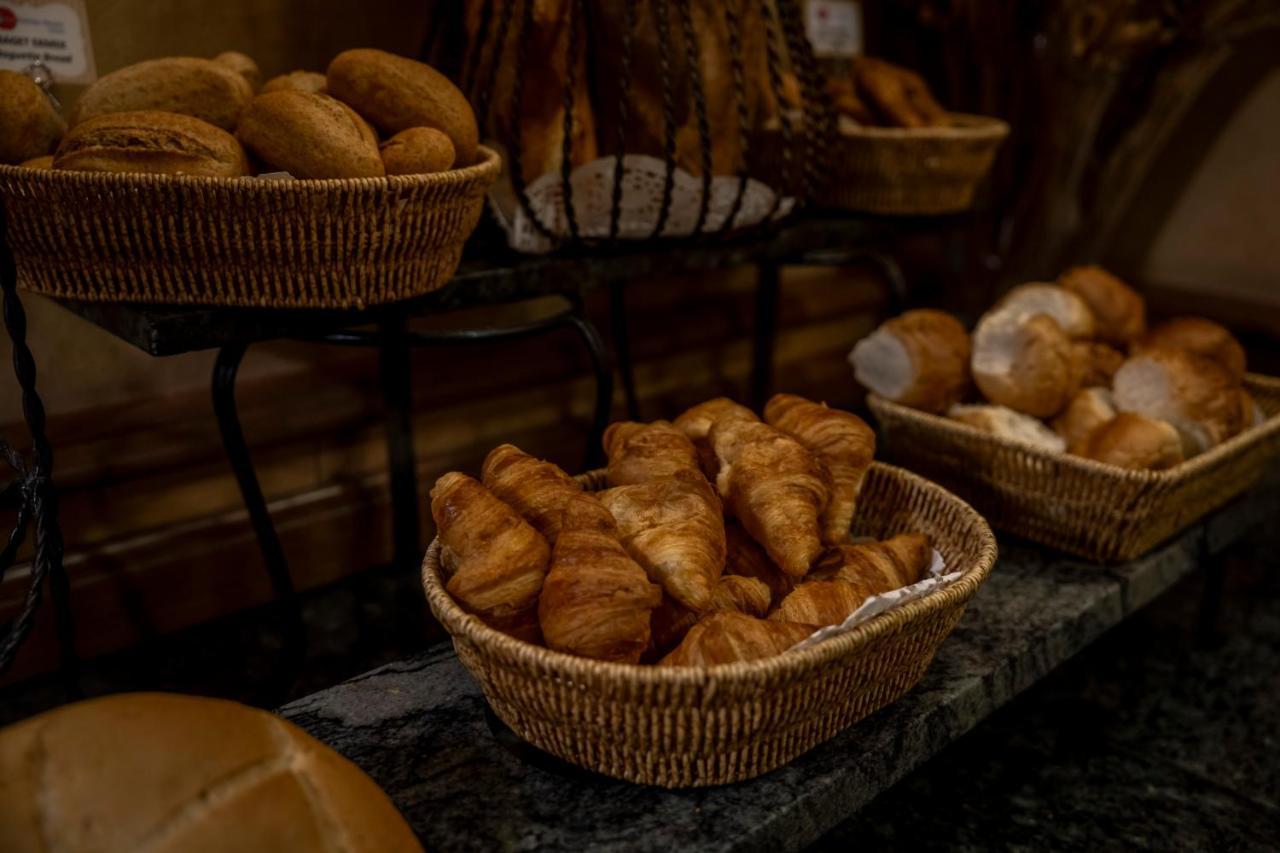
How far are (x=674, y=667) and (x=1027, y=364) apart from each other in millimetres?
799

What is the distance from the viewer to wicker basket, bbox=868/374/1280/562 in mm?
1275

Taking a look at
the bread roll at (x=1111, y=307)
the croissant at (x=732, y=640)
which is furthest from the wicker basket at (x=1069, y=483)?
the croissant at (x=732, y=640)

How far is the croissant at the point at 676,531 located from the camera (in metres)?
0.88

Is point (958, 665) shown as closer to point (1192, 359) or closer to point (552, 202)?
point (1192, 359)

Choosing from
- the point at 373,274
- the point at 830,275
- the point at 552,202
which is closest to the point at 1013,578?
the point at 552,202

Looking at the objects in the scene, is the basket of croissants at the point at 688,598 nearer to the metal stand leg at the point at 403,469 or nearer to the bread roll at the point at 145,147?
the bread roll at the point at 145,147

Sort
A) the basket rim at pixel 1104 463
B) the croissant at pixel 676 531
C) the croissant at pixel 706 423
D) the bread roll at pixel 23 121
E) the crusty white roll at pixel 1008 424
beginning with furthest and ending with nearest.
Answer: the crusty white roll at pixel 1008 424 < the basket rim at pixel 1104 463 < the croissant at pixel 706 423 < the bread roll at pixel 23 121 < the croissant at pixel 676 531

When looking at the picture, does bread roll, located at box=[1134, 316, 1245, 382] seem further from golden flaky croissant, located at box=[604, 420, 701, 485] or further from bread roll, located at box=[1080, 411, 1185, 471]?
golden flaky croissant, located at box=[604, 420, 701, 485]

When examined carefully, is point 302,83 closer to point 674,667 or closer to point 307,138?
point 307,138

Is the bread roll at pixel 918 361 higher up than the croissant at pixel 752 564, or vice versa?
the bread roll at pixel 918 361

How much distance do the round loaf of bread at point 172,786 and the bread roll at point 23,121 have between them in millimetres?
589

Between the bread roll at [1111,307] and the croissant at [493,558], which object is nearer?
the croissant at [493,558]

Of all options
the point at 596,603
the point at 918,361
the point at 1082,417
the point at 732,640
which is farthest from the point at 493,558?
the point at 1082,417

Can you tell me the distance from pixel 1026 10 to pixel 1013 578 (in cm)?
131
